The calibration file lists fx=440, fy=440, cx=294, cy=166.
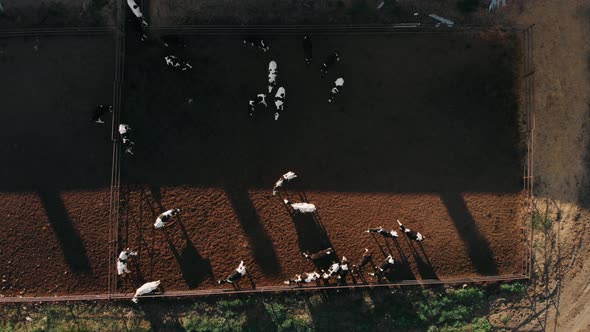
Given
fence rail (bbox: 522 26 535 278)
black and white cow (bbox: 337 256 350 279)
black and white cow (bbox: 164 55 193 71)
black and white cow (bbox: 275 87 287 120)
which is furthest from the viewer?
fence rail (bbox: 522 26 535 278)

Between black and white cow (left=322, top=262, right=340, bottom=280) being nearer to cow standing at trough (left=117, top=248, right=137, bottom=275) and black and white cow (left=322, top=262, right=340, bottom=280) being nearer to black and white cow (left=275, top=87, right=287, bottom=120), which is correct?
black and white cow (left=275, top=87, right=287, bottom=120)

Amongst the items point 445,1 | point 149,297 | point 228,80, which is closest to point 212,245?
point 149,297

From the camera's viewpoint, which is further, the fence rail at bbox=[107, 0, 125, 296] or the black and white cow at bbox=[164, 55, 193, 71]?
the fence rail at bbox=[107, 0, 125, 296]

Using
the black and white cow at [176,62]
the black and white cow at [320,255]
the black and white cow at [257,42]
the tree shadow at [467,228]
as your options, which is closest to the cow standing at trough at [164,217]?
the black and white cow at [320,255]

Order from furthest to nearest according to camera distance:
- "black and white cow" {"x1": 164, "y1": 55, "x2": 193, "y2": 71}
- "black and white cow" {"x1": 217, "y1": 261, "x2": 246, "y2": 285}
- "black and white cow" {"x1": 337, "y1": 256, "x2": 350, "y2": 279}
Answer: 1. "black and white cow" {"x1": 164, "y1": 55, "x2": 193, "y2": 71}
2. "black and white cow" {"x1": 337, "y1": 256, "x2": 350, "y2": 279}
3. "black and white cow" {"x1": 217, "y1": 261, "x2": 246, "y2": 285}

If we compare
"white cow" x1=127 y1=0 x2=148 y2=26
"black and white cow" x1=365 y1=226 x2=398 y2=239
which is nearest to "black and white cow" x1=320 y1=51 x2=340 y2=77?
"black and white cow" x1=365 y1=226 x2=398 y2=239

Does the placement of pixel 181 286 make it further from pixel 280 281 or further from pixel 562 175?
pixel 562 175
